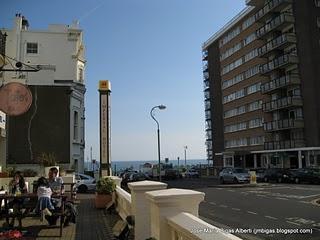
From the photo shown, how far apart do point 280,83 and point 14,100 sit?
5002 cm

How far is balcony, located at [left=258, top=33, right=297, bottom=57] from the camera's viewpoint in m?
57.7

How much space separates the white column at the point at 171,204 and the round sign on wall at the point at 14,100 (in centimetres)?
767

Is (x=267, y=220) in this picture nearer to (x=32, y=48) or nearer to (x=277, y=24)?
(x=32, y=48)

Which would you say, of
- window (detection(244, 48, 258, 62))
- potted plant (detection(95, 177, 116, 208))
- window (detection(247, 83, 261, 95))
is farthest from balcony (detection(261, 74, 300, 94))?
potted plant (detection(95, 177, 116, 208))

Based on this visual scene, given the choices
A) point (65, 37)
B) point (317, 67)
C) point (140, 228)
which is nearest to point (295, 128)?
point (317, 67)

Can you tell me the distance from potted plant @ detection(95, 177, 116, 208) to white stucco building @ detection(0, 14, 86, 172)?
7622 mm

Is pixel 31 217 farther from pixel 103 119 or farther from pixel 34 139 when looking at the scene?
pixel 34 139

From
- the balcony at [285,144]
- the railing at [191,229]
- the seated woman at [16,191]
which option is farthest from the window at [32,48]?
the railing at [191,229]

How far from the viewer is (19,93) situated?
12.8 meters

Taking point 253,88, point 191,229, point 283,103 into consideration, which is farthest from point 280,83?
point 191,229

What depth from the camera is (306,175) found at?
143 ft

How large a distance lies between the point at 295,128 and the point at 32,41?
3333 cm

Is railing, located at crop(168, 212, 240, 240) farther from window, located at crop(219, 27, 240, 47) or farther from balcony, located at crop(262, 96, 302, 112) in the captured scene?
window, located at crop(219, 27, 240, 47)

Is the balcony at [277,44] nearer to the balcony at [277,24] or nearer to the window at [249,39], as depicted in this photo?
the balcony at [277,24]
